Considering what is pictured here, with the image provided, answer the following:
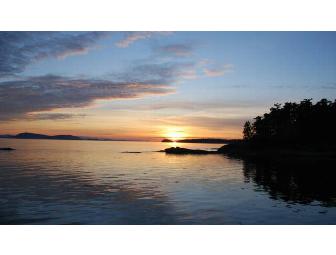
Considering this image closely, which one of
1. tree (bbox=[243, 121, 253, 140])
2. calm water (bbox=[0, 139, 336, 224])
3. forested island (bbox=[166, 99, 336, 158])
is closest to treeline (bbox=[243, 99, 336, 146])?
forested island (bbox=[166, 99, 336, 158])

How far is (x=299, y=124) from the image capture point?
81.4 m

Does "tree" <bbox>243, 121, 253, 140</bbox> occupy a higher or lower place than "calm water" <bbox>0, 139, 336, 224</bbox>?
higher

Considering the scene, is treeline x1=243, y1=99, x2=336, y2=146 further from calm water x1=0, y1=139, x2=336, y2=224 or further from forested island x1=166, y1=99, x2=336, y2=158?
calm water x1=0, y1=139, x2=336, y2=224

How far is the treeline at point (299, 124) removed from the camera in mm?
74062

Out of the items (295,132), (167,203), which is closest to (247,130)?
(295,132)

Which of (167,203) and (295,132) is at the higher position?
(295,132)

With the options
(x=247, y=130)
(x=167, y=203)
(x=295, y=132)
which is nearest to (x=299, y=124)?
(x=295, y=132)

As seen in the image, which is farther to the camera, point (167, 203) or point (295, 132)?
point (295, 132)

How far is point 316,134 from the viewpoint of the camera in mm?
75625

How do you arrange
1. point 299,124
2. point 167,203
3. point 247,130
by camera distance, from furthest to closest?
point 247,130 → point 299,124 → point 167,203

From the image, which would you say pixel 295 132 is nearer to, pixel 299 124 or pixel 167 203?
pixel 299 124

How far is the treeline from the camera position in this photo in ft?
243

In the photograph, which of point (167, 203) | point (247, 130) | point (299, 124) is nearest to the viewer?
point (167, 203)
